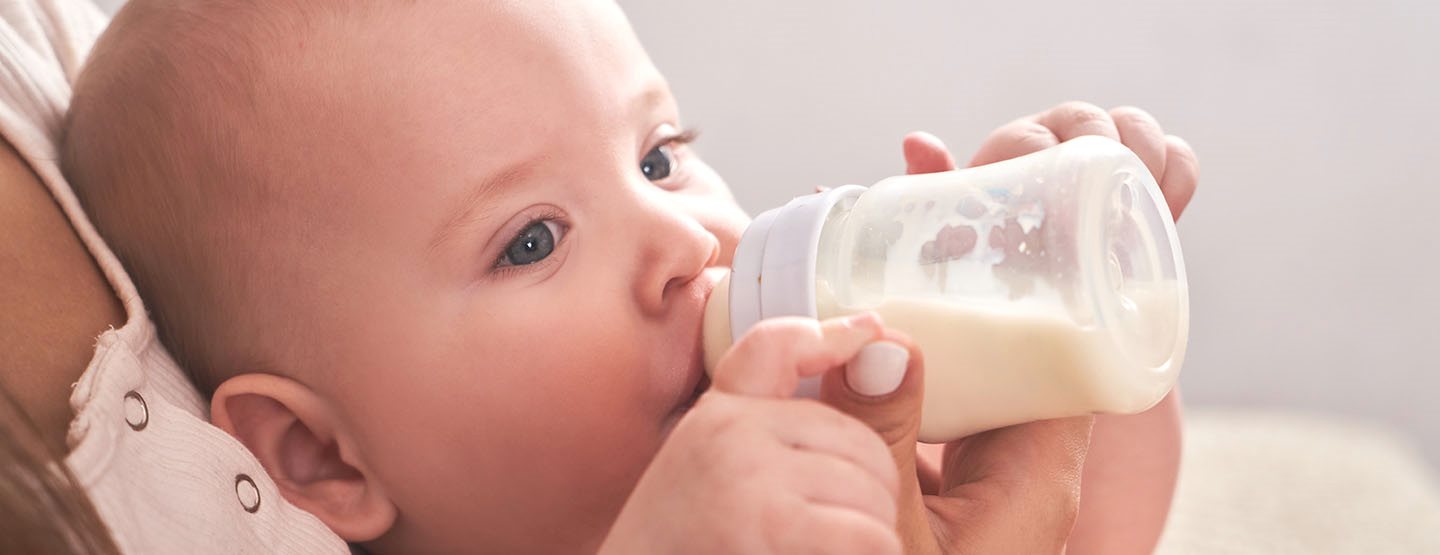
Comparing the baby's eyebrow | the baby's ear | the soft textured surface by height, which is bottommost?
the soft textured surface

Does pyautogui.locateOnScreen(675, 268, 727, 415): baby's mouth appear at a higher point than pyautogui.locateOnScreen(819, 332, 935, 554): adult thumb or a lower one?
lower

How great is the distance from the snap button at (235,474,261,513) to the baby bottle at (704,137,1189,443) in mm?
289

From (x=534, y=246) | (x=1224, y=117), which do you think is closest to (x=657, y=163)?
(x=534, y=246)

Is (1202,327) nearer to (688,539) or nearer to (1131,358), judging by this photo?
(1131,358)

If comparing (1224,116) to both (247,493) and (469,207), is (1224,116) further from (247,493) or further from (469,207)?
(247,493)

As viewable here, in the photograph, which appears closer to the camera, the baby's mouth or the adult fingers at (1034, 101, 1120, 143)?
the baby's mouth

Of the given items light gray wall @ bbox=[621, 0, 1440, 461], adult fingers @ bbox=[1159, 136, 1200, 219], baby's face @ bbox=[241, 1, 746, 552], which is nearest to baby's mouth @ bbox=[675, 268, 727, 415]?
baby's face @ bbox=[241, 1, 746, 552]

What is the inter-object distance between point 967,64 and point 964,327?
1.51m

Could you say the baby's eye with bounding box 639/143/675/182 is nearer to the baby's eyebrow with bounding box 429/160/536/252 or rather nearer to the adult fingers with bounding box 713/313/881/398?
the baby's eyebrow with bounding box 429/160/536/252

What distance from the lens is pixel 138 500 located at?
0.65m

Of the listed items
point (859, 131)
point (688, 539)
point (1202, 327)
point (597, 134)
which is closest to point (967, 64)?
point (859, 131)

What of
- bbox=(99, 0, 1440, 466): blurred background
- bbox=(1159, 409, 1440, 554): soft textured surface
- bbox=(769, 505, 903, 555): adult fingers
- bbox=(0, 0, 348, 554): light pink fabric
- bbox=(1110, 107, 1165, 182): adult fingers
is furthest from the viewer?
bbox=(99, 0, 1440, 466): blurred background

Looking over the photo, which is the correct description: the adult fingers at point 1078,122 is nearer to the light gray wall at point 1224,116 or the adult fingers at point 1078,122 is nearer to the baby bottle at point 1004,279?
the baby bottle at point 1004,279

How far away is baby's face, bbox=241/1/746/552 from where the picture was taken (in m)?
0.75
